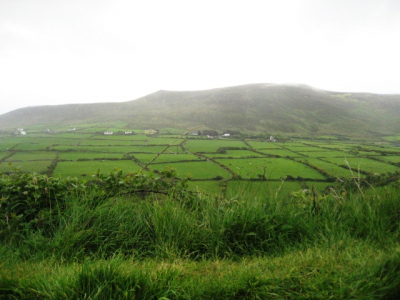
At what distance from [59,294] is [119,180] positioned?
276 cm

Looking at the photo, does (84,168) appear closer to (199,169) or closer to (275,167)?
(199,169)

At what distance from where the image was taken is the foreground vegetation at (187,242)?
80.2 inches

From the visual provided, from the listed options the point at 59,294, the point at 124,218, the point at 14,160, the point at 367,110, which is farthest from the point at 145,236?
the point at 367,110

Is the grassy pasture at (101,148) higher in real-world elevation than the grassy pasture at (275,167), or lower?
higher

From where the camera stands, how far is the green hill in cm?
13000

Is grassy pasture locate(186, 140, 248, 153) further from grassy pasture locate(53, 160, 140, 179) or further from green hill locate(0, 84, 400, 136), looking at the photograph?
green hill locate(0, 84, 400, 136)

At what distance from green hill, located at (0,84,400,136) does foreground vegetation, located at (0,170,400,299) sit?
356 feet

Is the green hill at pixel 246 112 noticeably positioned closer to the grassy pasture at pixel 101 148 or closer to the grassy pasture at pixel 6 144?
the grassy pasture at pixel 101 148

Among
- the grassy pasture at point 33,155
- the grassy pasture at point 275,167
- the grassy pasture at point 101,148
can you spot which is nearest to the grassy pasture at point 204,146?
the grassy pasture at point 275,167

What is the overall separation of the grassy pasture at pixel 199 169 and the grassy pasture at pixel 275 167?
2467mm

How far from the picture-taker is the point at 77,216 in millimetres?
3352

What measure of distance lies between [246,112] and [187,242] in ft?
503

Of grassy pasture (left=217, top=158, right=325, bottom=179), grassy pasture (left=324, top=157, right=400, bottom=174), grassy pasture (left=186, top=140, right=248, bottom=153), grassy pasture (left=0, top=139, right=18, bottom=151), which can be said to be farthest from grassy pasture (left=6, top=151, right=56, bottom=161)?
grassy pasture (left=324, top=157, right=400, bottom=174)

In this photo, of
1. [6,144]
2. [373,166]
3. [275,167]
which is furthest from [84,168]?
[373,166]
